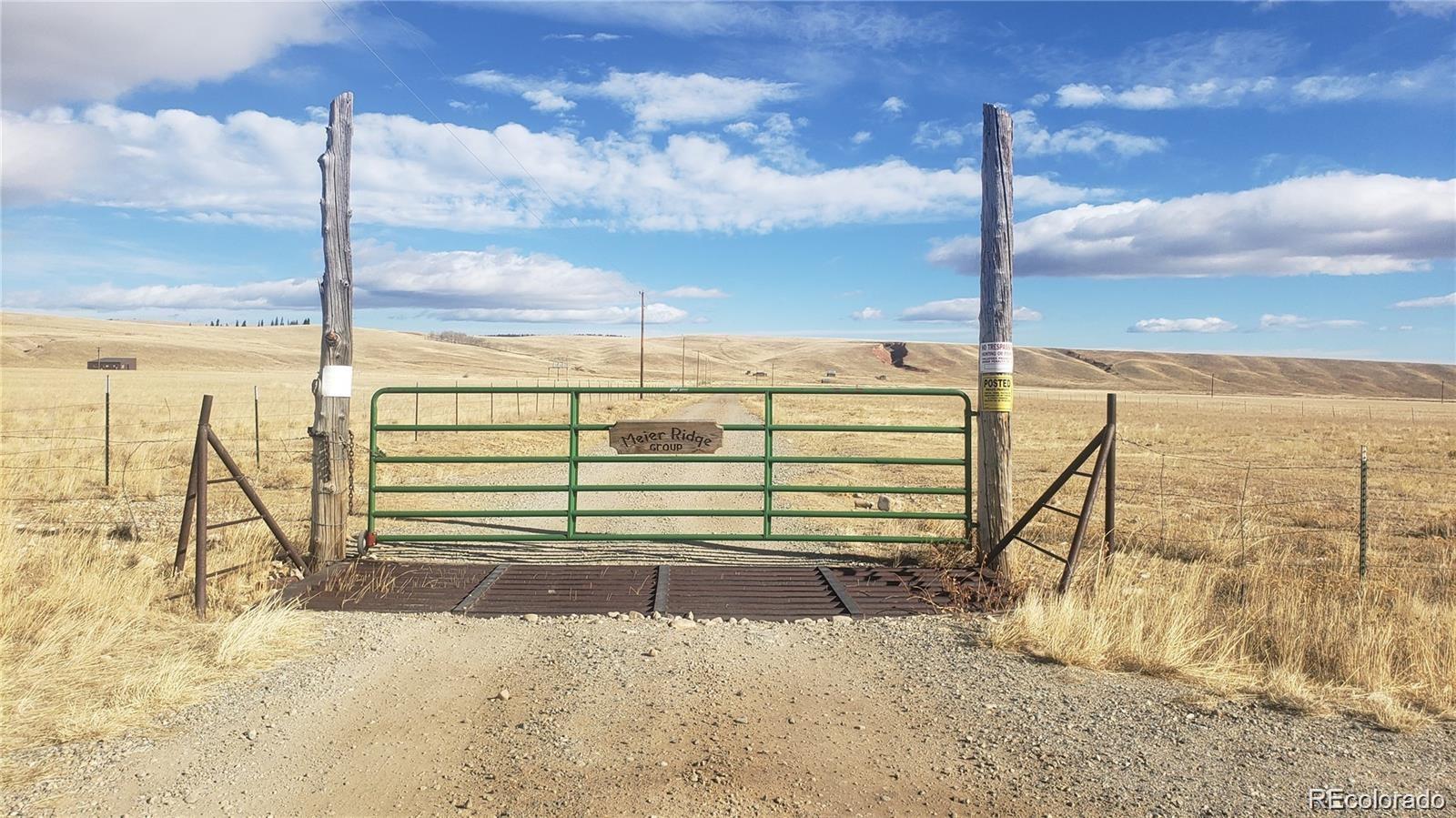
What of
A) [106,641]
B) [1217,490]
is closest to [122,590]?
[106,641]

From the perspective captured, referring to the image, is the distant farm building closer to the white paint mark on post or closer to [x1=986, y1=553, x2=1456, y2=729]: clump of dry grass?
the white paint mark on post

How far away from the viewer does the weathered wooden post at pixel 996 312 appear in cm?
857

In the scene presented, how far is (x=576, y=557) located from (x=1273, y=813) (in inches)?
261

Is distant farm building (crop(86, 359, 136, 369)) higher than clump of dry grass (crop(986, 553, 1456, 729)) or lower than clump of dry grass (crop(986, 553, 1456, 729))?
higher

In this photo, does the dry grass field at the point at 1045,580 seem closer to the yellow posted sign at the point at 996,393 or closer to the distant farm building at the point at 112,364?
the yellow posted sign at the point at 996,393

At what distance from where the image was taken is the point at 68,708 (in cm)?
469

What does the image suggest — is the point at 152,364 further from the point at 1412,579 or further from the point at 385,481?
the point at 1412,579

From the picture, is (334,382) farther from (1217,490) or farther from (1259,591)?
(1217,490)

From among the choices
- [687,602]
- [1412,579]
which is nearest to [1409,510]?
[1412,579]

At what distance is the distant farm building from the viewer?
89438 mm

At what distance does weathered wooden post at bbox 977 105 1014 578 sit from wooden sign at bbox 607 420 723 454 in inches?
108

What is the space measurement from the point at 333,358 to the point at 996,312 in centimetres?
648

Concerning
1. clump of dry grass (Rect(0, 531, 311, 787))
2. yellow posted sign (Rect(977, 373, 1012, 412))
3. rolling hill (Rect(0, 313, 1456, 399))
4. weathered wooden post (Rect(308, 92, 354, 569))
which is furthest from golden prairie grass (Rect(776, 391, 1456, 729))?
rolling hill (Rect(0, 313, 1456, 399))

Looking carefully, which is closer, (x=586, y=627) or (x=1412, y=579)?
(x=586, y=627)
